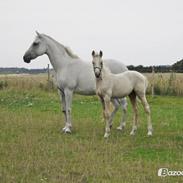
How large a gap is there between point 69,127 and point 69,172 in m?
4.27

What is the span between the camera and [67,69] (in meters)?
10.6

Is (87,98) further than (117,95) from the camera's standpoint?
Yes

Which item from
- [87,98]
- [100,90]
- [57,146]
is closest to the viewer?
[57,146]

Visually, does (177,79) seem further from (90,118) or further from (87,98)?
(90,118)

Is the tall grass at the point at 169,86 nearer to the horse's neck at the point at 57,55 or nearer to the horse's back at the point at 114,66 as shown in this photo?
the horse's back at the point at 114,66

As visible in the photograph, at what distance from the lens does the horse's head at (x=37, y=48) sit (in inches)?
427

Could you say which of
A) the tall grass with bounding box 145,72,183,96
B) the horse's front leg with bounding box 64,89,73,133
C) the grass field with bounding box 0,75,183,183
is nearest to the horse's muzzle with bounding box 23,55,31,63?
the horse's front leg with bounding box 64,89,73,133

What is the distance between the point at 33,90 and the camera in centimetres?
2509

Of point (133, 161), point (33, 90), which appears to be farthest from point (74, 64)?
point (33, 90)

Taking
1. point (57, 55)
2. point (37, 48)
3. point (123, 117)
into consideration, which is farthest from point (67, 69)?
point (123, 117)

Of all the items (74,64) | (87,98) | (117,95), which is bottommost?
(87,98)

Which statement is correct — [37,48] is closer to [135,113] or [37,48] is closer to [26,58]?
[26,58]

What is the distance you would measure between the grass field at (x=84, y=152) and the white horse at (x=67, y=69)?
919 millimetres

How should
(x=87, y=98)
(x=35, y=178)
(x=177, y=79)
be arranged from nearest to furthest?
1. (x=35, y=178)
2. (x=87, y=98)
3. (x=177, y=79)
